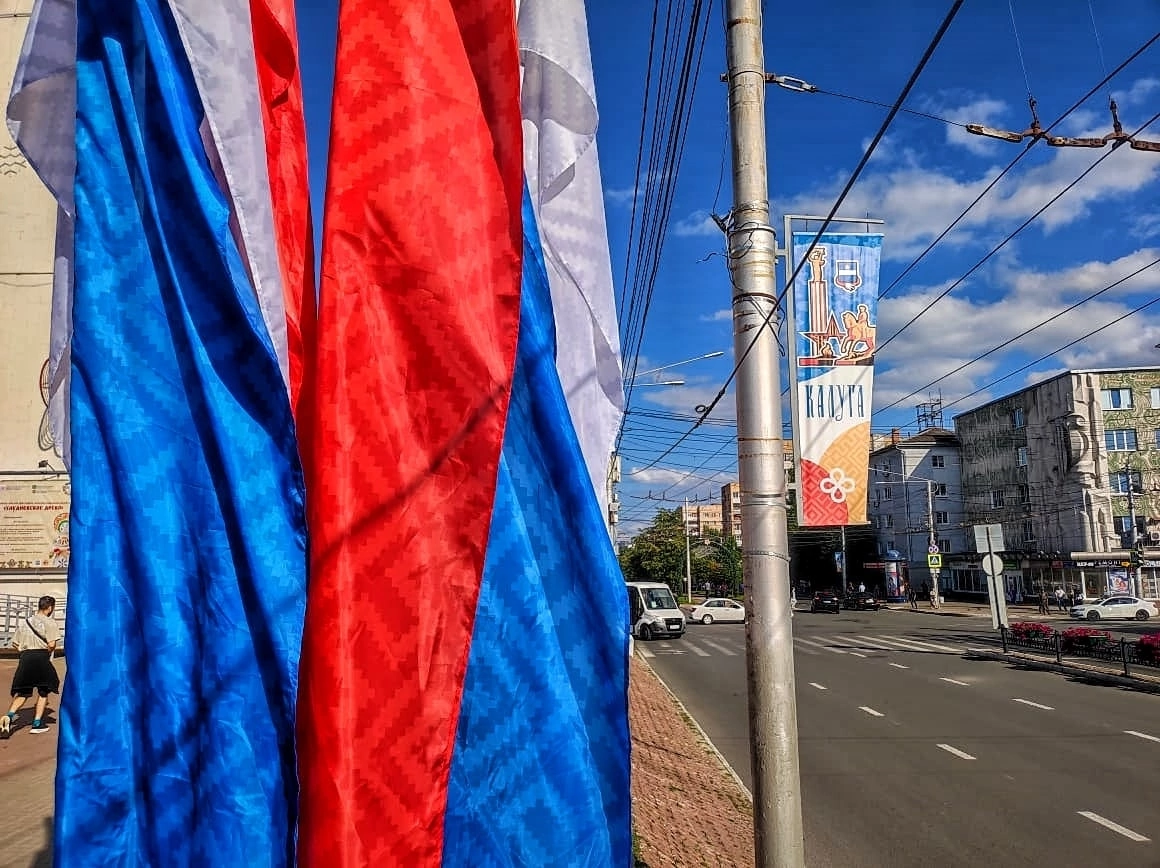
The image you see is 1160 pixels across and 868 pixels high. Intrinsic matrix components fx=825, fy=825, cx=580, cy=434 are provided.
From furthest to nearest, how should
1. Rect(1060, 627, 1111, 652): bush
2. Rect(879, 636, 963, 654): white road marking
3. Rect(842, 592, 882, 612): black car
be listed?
Rect(842, 592, 882, 612): black car → Rect(879, 636, 963, 654): white road marking → Rect(1060, 627, 1111, 652): bush

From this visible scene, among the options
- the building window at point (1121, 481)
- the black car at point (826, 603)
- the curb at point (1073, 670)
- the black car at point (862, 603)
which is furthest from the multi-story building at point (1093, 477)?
the curb at point (1073, 670)

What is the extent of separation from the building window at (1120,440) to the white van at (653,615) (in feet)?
93.0

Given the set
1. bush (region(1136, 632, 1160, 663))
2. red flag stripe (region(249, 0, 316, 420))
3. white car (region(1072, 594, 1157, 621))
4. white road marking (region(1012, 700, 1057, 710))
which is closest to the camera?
red flag stripe (region(249, 0, 316, 420))

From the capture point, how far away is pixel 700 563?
69312mm

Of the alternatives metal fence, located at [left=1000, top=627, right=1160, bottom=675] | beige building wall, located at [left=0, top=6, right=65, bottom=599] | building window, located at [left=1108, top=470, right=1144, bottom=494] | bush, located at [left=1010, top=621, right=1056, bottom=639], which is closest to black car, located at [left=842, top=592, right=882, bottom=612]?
building window, located at [left=1108, top=470, right=1144, bottom=494]

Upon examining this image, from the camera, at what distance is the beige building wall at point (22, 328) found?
1700cm

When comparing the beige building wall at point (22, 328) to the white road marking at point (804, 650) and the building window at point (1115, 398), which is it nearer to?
the white road marking at point (804, 650)

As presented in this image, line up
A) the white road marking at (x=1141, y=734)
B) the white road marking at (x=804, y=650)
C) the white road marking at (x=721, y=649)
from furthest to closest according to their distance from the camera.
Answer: the white road marking at (x=721, y=649) → the white road marking at (x=804, y=650) → the white road marking at (x=1141, y=734)

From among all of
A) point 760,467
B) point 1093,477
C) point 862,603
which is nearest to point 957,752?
point 760,467

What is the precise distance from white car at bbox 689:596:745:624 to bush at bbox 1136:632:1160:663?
20.8m

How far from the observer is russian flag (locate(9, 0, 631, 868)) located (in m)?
1.82

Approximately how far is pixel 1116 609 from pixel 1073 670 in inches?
920

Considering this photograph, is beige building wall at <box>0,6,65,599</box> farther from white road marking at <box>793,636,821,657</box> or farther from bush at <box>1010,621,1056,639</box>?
bush at <box>1010,621,1056,639</box>

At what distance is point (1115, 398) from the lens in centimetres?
4394
